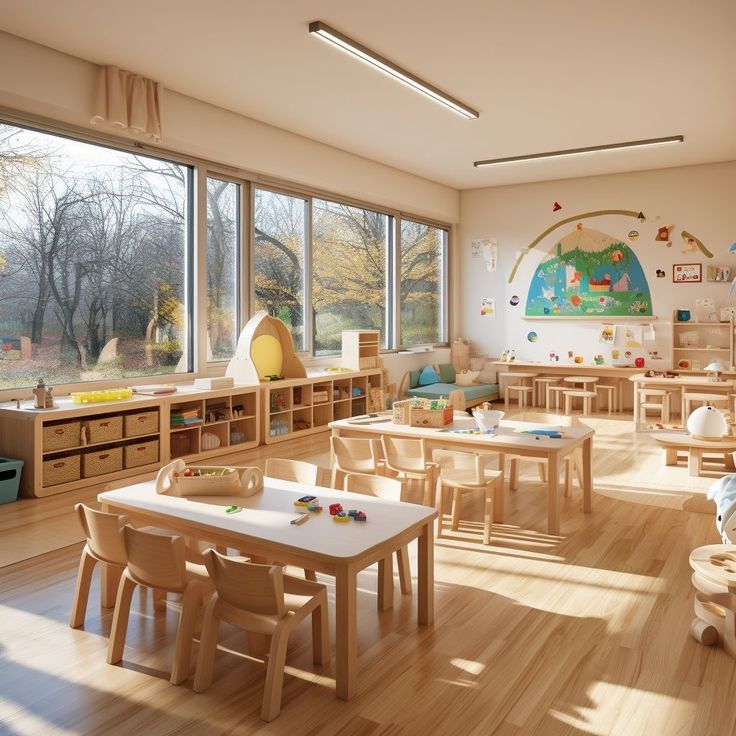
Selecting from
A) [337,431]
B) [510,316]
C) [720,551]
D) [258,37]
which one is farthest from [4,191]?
[510,316]

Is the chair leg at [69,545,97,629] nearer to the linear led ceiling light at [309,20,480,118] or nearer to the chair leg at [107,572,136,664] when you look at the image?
the chair leg at [107,572,136,664]

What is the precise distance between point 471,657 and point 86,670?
1.44 m

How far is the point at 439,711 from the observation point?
Answer: 233cm

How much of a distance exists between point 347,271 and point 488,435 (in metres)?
4.90

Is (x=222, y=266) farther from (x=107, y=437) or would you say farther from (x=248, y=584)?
(x=248, y=584)

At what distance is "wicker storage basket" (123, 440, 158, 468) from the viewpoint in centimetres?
557

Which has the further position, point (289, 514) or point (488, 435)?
point (488, 435)

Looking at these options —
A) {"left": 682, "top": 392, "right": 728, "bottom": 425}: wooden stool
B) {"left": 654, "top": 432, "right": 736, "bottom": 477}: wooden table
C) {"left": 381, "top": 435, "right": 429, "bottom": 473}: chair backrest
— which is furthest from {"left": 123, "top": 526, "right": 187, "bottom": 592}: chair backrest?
{"left": 682, "top": 392, "right": 728, "bottom": 425}: wooden stool

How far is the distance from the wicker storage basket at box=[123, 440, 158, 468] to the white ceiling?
2957mm

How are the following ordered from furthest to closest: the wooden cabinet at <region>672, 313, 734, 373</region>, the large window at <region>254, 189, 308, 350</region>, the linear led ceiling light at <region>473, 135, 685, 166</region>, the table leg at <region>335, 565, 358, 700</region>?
the wooden cabinet at <region>672, 313, 734, 373</region>
the linear led ceiling light at <region>473, 135, 685, 166</region>
the large window at <region>254, 189, 308, 350</region>
the table leg at <region>335, 565, 358, 700</region>

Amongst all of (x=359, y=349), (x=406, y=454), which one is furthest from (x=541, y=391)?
(x=406, y=454)

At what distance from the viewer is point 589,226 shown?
9797 mm

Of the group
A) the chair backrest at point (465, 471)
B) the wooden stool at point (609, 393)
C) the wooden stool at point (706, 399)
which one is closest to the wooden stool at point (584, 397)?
the wooden stool at point (609, 393)

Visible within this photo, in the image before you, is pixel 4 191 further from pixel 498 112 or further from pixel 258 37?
pixel 498 112
